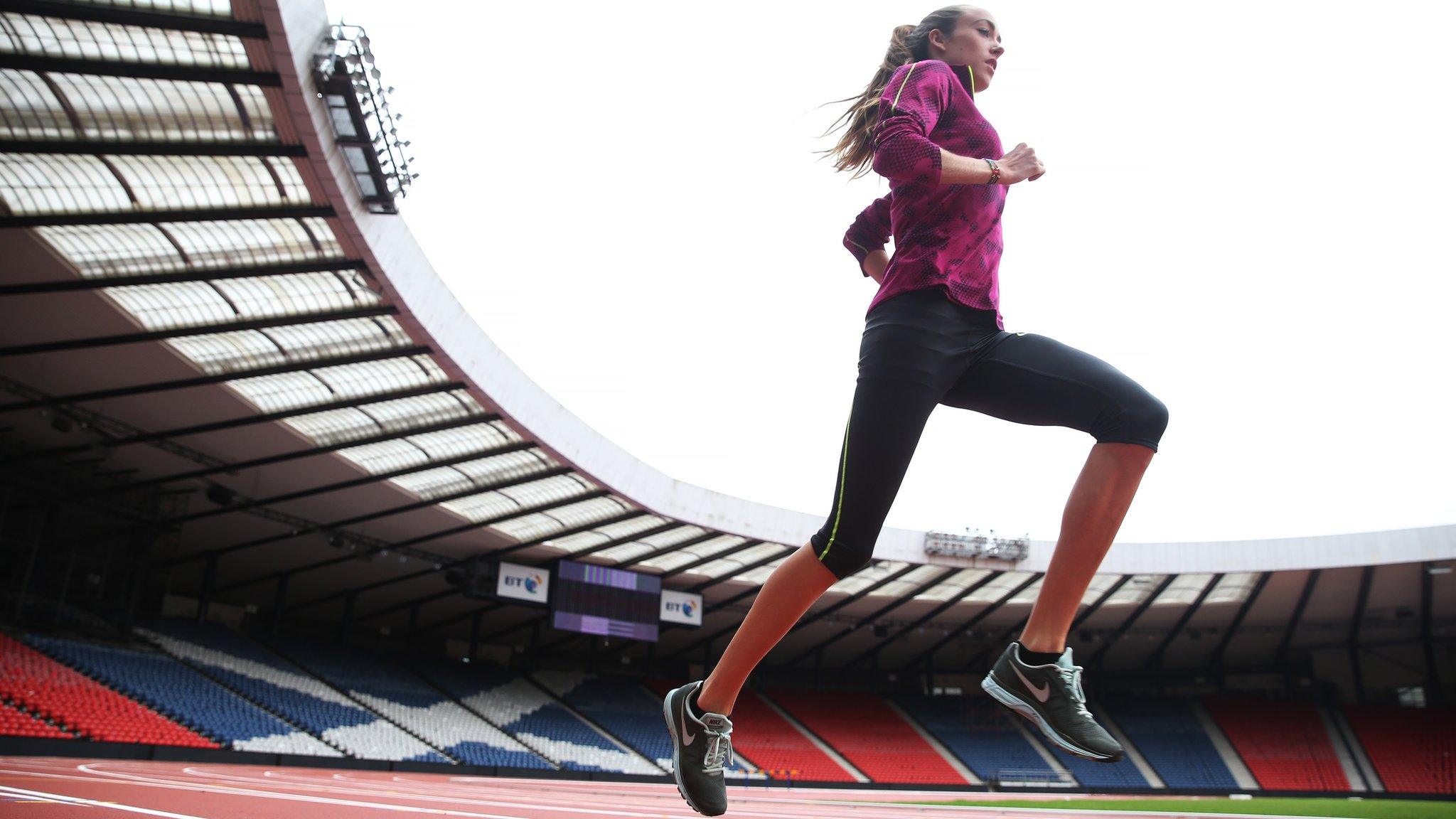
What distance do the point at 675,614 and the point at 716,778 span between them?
27337mm

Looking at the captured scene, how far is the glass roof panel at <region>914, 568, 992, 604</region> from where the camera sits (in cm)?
2778

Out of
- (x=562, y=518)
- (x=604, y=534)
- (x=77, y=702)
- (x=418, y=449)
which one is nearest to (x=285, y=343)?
(x=418, y=449)

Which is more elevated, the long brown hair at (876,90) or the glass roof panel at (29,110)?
the glass roof panel at (29,110)

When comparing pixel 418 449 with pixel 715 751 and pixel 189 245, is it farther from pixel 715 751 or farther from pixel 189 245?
pixel 715 751

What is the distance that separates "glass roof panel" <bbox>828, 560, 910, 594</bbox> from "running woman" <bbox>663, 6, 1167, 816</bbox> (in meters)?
24.0

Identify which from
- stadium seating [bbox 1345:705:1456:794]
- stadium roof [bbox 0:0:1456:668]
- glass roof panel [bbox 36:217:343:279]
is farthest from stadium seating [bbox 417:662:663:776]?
stadium seating [bbox 1345:705:1456:794]

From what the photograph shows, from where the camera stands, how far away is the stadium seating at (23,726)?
1466cm

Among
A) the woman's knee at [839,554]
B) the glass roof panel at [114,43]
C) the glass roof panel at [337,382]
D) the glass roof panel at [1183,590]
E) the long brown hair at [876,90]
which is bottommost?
the woman's knee at [839,554]

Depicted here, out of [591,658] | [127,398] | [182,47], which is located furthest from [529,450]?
[591,658]

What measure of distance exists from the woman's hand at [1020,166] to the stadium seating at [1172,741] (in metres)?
34.0

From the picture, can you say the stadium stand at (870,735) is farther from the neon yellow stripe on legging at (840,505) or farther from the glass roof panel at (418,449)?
the neon yellow stripe on legging at (840,505)

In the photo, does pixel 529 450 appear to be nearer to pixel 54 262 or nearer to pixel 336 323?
pixel 336 323

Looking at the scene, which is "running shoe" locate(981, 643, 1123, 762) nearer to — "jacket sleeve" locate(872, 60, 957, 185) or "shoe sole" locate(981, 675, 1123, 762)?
"shoe sole" locate(981, 675, 1123, 762)

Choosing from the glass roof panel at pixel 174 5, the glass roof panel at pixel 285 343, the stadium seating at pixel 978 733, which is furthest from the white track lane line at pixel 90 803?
the stadium seating at pixel 978 733
